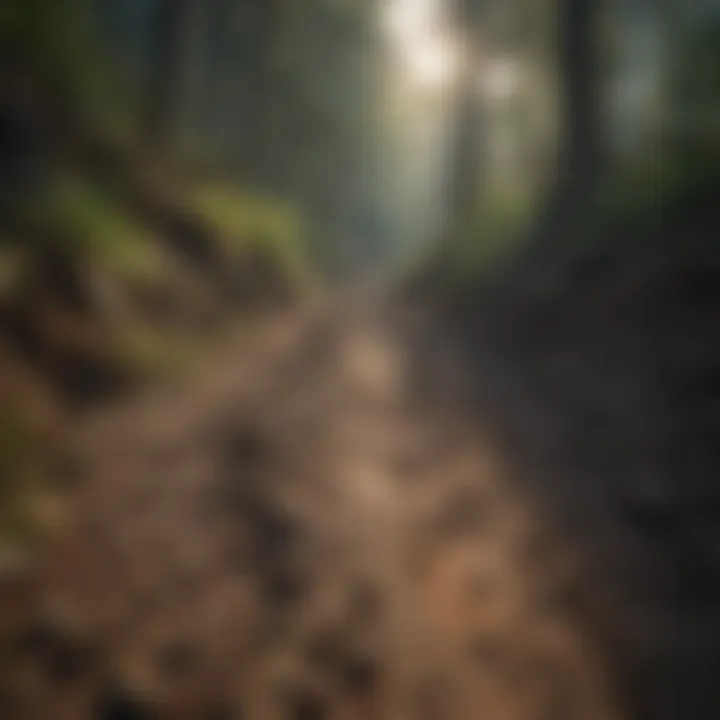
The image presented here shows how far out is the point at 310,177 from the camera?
15.1 ft

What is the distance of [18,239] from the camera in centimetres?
366

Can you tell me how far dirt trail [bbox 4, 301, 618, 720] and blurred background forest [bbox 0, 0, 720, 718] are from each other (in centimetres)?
45

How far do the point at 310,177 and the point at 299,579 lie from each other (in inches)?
108

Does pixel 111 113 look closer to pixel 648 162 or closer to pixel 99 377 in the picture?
pixel 99 377

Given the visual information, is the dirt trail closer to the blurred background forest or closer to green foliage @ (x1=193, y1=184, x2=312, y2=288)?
the blurred background forest

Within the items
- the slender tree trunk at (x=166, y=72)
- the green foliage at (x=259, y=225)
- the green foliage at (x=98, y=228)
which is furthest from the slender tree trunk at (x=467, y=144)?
the green foliage at (x=98, y=228)

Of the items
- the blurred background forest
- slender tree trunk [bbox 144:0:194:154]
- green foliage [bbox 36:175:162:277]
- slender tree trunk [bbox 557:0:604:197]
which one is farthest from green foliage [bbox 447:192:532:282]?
green foliage [bbox 36:175:162:277]

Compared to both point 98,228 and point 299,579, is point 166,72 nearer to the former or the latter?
point 98,228

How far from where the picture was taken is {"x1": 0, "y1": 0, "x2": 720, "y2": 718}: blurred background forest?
3.72 metres

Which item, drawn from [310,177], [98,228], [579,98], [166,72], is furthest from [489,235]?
[98,228]

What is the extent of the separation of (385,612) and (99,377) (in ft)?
6.62

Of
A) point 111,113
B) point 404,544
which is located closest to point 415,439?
point 404,544

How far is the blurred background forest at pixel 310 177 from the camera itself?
3719 mm

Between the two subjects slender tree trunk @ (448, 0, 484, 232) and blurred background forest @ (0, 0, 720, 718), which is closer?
blurred background forest @ (0, 0, 720, 718)
